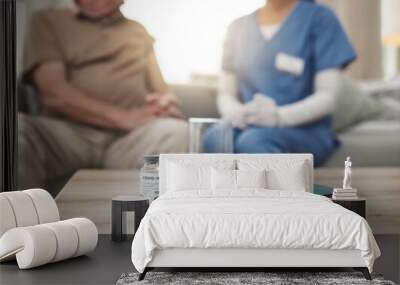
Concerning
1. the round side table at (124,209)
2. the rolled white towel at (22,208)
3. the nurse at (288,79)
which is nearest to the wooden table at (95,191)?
the round side table at (124,209)

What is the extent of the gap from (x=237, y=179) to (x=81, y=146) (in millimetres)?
1986

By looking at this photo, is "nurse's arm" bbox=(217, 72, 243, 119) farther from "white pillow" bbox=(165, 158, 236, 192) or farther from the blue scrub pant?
"white pillow" bbox=(165, 158, 236, 192)

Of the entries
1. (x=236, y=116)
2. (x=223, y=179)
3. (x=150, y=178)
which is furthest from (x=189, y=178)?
(x=236, y=116)

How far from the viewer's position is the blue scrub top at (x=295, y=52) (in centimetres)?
703

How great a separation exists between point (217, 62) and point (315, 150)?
55.1 inches

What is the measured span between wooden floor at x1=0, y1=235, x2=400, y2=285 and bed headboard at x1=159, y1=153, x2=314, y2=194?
36.1 inches

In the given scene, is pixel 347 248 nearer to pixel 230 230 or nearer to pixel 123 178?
pixel 230 230

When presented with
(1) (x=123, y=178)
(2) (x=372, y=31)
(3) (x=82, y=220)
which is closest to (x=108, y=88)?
(1) (x=123, y=178)

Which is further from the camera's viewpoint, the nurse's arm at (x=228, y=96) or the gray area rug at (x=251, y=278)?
the nurse's arm at (x=228, y=96)

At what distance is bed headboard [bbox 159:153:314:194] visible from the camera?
6480 millimetres

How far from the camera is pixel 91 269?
16.7ft

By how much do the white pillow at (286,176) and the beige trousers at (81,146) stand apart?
1.13 metres

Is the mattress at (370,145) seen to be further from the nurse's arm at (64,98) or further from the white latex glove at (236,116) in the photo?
the nurse's arm at (64,98)

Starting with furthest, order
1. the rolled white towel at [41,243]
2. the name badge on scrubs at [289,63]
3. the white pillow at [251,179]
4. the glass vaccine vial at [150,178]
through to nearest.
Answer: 1. the name badge on scrubs at [289,63]
2. the glass vaccine vial at [150,178]
3. the white pillow at [251,179]
4. the rolled white towel at [41,243]
